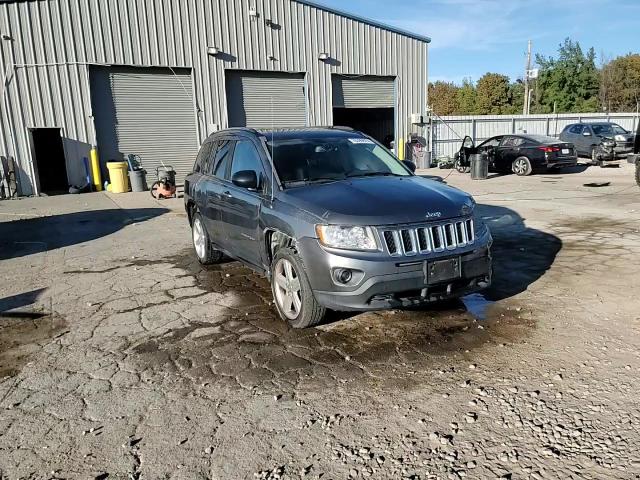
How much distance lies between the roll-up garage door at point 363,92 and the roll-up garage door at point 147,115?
6.42 meters

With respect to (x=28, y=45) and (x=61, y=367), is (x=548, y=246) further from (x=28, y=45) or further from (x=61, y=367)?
A: (x=28, y=45)

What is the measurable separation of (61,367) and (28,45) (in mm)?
15771

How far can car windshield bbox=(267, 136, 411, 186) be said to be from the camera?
16.7 ft

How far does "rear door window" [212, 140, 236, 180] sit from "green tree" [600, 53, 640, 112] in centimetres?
5812

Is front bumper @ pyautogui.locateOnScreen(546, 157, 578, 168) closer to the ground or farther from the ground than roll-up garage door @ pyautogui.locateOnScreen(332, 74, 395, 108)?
closer to the ground

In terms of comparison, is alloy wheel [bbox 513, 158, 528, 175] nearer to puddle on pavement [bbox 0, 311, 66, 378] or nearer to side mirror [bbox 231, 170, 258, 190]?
side mirror [bbox 231, 170, 258, 190]

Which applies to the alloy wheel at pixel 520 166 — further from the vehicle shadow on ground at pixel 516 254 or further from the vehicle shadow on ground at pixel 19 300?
the vehicle shadow on ground at pixel 19 300

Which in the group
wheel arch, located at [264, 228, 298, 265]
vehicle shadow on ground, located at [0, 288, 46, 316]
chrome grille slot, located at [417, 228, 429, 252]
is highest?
chrome grille slot, located at [417, 228, 429, 252]

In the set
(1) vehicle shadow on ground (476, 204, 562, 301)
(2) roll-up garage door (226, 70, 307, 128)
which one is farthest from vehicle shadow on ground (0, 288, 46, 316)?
(2) roll-up garage door (226, 70, 307, 128)

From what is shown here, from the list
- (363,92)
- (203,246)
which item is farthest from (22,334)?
(363,92)

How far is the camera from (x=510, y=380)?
3.51 metres

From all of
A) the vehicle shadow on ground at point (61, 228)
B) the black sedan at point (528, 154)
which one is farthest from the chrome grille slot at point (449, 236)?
the black sedan at point (528, 154)

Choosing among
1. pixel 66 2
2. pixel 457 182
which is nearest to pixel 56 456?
pixel 457 182

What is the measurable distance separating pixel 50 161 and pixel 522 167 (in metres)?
16.9
